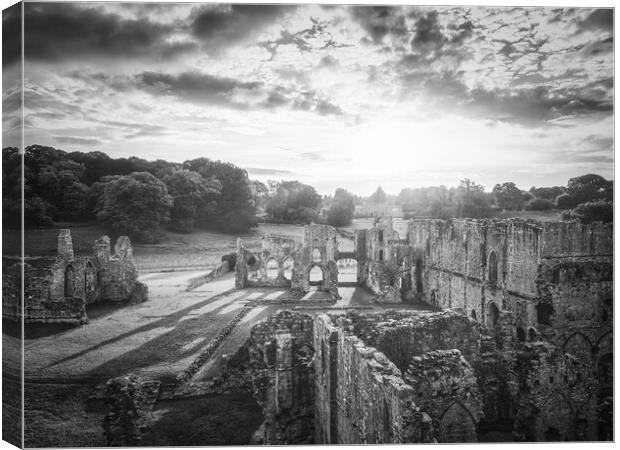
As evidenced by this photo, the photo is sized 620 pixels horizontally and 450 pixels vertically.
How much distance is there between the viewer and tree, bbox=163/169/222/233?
9484 millimetres

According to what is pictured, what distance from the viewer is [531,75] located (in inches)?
323

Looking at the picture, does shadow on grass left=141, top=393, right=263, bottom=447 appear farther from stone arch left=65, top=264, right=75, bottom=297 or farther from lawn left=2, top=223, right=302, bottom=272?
stone arch left=65, top=264, right=75, bottom=297

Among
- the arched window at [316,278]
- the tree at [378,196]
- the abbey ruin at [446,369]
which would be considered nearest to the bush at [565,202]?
the abbey ruin at [446,369]

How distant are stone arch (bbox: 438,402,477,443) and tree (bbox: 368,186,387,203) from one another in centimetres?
472

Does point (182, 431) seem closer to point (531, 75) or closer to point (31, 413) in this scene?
point (31, 413)

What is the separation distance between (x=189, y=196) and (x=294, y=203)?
2528 millimetres

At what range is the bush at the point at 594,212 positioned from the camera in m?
8.17

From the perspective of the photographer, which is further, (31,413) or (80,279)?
(80,279)

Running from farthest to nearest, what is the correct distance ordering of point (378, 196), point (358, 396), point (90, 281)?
point (90, 281)
point (378, 196)
point (358, 396)

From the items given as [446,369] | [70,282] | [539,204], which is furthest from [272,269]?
[446,369]

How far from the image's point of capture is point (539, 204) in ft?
33.0

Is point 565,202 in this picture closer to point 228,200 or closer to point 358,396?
point 358,396

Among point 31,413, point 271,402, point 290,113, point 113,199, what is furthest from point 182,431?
point 290,113

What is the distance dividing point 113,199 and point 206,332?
4157 millimetres
